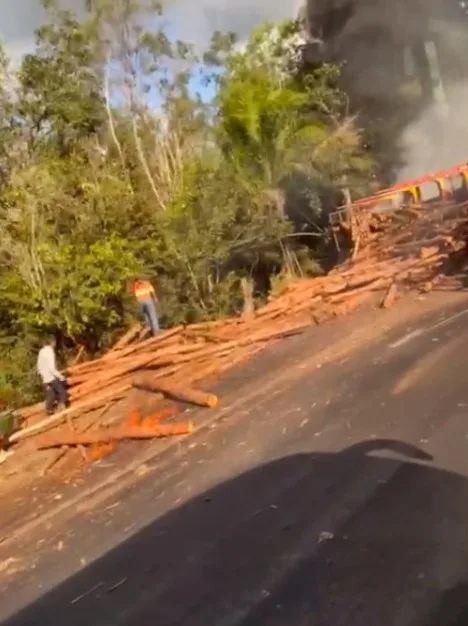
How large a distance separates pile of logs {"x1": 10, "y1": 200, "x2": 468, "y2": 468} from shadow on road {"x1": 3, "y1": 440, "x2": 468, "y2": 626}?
2669 mm

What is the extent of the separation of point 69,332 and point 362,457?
10.1 meters

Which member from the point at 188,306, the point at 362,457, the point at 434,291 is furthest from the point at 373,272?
the point at 362,457

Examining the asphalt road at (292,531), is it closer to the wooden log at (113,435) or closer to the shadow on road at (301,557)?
the shadow on road at (301,557)

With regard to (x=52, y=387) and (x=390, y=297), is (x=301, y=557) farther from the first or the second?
(x=390, y=297)

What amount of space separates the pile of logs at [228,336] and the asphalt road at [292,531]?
66.1 inches

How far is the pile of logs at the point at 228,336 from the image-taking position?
34.1 feet

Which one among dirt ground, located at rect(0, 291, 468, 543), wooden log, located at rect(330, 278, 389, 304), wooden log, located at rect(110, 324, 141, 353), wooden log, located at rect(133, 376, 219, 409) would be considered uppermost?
wooden log, located at rect(110, 324, 141, 353)

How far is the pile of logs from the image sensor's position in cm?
1038

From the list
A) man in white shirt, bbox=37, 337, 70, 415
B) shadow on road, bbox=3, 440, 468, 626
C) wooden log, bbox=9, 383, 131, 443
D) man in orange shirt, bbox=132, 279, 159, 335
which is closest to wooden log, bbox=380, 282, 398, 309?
man in orange shirt, bbox=132, 279, 159, 335

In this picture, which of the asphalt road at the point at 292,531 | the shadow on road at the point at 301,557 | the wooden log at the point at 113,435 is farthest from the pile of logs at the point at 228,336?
the shadow on road at the point at 301,557

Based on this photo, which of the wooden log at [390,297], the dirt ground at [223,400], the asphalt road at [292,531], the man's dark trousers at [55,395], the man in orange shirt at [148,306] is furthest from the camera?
the man in orange shirt at [148,306]

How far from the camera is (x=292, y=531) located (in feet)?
19.6

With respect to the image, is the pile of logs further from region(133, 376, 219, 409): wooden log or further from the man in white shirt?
the man in white shirt

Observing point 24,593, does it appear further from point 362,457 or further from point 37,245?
point 37,245
